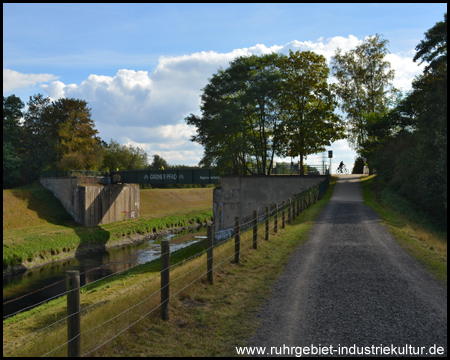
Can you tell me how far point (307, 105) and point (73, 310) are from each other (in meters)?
40.5

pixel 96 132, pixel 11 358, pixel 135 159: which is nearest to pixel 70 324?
pixel 11 358

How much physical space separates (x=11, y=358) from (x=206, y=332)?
348 centimetres

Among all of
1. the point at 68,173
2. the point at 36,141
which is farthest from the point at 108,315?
the point at 36,141

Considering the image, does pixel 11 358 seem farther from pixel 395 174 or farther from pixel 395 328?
pixel 395 174

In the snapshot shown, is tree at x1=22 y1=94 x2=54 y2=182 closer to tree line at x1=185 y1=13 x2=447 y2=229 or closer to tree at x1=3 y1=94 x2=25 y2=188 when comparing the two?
tree at x1=3 y1=94 x2=25 y2=188

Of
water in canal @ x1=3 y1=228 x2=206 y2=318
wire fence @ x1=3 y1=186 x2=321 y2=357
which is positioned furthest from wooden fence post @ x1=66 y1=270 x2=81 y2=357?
water in canal @ x1=3 y1=228 x2=206 y2=318

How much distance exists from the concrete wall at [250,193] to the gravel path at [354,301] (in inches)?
935

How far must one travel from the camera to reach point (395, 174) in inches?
1373

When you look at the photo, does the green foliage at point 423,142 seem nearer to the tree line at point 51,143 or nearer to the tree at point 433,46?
the tree at point 433,46

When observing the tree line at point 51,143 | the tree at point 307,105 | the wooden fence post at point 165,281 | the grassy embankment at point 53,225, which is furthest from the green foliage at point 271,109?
the wooden fence post at point 165,281

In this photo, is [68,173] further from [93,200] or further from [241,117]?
[241,117]

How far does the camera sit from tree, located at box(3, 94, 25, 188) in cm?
5856

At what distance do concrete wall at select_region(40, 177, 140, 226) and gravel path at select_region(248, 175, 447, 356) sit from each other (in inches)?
1548

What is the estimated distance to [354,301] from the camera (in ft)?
31.0
